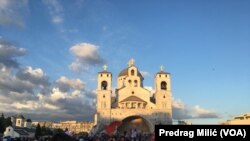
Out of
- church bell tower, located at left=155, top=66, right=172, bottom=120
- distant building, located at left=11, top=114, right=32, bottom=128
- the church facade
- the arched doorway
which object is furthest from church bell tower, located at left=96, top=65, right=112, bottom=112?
distant building, located at left=11, top=114, right=32, bottom=128

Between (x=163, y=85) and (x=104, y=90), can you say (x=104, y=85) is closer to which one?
(x=104, y=90)

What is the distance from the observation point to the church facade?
59562 millimetres

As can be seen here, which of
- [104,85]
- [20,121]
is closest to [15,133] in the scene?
[104,85]

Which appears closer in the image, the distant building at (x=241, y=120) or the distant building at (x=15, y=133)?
the distant building at (x=15, y=133)

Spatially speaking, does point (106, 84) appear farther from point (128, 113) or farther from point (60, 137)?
point (60, 137)

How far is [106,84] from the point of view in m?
62.1

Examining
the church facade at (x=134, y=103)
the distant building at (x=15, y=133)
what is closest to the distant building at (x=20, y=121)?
the distant building at (x=15, y=133)

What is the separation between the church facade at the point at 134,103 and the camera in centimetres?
5956

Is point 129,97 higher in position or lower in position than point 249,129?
higher

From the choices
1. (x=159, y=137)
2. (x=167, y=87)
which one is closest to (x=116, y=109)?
(x=167, y=87)

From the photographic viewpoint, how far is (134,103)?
60656mm

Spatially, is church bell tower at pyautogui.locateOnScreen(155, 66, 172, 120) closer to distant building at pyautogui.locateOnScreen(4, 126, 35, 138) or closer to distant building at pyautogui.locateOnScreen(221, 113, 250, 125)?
distant building at pyautogui.locateOnScreen(221, 113, 250, 125)

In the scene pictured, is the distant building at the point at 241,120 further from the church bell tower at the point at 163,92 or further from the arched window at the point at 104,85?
the arched window at the point at 104,85

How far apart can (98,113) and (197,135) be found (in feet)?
163
